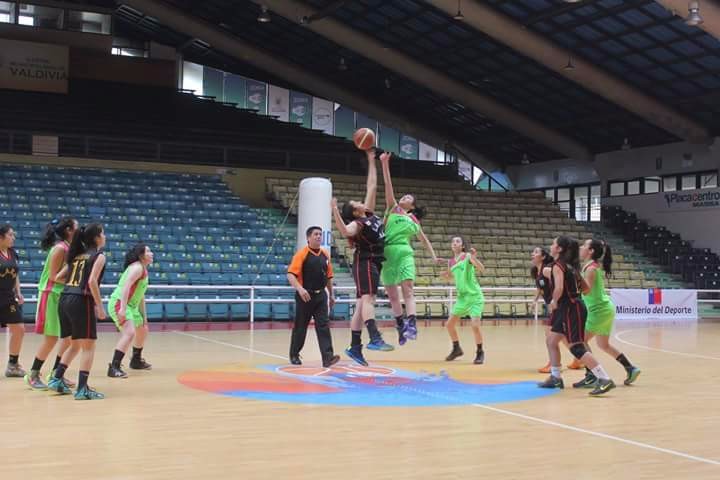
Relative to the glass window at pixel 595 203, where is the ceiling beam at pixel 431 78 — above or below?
above

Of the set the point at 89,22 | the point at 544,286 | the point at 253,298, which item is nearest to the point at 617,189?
the point at 253,298

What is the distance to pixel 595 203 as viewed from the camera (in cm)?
3259

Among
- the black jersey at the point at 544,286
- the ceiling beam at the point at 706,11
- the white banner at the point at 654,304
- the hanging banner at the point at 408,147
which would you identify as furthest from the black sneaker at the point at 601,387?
the hanging banner at the point at 408,147

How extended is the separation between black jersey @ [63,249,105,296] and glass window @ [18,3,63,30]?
1007 inches

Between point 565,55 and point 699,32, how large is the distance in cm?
380

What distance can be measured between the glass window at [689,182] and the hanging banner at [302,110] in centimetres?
1383

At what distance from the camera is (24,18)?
30828 millimetres

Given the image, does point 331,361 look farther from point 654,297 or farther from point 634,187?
point 634,187

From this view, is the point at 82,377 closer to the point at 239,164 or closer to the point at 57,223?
the point at 57,223

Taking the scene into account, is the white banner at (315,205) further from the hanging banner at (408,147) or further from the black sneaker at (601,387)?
the hanging banner at (408,147)

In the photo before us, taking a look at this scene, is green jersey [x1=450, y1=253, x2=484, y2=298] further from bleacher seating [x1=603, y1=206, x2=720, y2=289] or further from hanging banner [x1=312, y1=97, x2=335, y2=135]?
hanging banner [x1=312, y1=97, x2=335, y2=135]

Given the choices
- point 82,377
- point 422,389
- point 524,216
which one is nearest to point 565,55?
point 524,216

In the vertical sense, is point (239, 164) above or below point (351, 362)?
above

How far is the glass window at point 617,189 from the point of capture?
1244 inches
